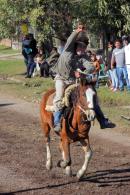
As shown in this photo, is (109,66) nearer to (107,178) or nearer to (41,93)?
(41,93)

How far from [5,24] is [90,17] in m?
4.61

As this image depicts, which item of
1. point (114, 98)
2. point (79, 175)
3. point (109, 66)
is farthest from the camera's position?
point (109, 66)

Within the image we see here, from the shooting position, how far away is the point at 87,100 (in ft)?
30.0

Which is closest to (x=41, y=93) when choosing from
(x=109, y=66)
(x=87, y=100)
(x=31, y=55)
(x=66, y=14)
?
(x=109, y=66)

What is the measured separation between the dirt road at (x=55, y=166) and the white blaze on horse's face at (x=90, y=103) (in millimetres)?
1104

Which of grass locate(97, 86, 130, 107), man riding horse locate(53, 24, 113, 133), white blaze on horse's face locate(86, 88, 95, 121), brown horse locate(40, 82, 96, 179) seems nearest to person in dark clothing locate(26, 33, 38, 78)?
grass locate(97, 86, 130, 107)

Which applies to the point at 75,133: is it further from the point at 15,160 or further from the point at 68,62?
the point at 15,160

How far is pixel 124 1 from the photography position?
21.9 m

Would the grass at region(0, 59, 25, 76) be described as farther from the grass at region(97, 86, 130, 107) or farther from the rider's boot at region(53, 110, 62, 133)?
the rider's boot at region(53, 110, 62, 133)

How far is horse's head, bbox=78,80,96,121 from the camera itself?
29.6ft

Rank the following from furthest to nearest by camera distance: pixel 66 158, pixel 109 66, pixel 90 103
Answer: pixel 109 66
pixel 66 158
pixel 90 103

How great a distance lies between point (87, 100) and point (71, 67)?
0.88m

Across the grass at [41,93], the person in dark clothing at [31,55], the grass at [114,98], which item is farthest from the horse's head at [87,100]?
the person in dark clothing at [31,55]

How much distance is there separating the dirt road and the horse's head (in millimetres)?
1140
